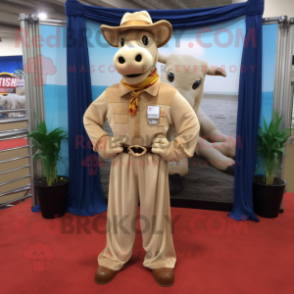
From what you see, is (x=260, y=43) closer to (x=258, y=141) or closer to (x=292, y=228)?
(x=258, y=141)

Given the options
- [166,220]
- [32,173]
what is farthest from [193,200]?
[32,173]

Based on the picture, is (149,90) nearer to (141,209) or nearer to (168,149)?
(168,149)

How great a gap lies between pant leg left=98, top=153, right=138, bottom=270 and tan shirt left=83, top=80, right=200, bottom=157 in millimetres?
177

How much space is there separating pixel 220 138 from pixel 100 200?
1504 mm

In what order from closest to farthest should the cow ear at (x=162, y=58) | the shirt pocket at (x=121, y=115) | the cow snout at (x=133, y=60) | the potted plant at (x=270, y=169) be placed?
1. the cow snout at (x=133, y=60)
2. the shirt pocket at (x=121, y=115)
3. the potted plant at (x=270, y=169)
4. the cow ear at (x=162, y=58)

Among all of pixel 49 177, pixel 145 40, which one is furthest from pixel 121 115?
pixel 49 177

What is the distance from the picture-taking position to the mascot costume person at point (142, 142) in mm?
1788

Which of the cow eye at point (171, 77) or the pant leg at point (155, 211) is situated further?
the cow eye at point (171, 77)

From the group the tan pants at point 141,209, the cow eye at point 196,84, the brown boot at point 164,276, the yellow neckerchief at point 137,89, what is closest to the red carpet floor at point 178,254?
the brown boot at point 164,276

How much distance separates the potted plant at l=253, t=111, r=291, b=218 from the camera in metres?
2.89

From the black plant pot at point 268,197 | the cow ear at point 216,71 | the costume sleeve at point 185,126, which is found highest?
the cow ear at point 216,71

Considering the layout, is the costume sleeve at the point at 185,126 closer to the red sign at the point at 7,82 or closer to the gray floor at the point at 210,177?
the gray floor at the point at 210,177

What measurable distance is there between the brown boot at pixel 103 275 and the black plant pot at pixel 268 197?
5.82 ft

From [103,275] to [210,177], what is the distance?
66.8 inches
